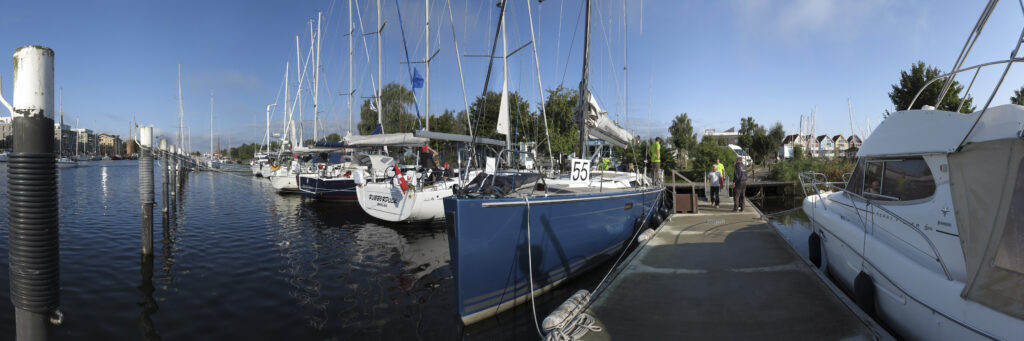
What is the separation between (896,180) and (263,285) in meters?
8.59

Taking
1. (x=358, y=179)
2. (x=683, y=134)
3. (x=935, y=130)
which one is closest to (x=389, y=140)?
(x=358, y=179)

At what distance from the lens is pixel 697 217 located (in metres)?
10.8

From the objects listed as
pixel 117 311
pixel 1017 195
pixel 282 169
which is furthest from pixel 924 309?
pixel 282 169

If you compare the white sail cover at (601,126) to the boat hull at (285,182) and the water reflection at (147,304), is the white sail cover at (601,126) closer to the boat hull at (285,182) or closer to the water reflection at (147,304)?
the water reflection at (147,304)

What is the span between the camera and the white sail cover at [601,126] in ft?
30.3

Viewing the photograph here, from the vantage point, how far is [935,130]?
4.18 metres

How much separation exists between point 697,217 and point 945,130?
699 cm

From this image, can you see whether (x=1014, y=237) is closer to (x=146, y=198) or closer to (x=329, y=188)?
(x=146, y=198)

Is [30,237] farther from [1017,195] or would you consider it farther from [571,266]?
[1017,195]

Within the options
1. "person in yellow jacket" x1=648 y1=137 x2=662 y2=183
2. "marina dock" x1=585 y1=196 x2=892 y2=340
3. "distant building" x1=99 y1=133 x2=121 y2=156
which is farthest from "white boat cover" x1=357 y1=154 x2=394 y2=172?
"distant building" x1=99 y1=133 x2=121 y2=156

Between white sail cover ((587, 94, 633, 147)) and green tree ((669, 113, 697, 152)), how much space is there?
31.9 meters

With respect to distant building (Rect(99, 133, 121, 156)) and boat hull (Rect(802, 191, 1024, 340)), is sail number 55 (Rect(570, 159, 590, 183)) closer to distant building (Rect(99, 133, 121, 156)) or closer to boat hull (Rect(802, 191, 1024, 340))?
boat hull (Rect(802, 191, 1024, 340))

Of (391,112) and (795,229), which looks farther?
(391,112)

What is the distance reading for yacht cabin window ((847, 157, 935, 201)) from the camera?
166 inches
